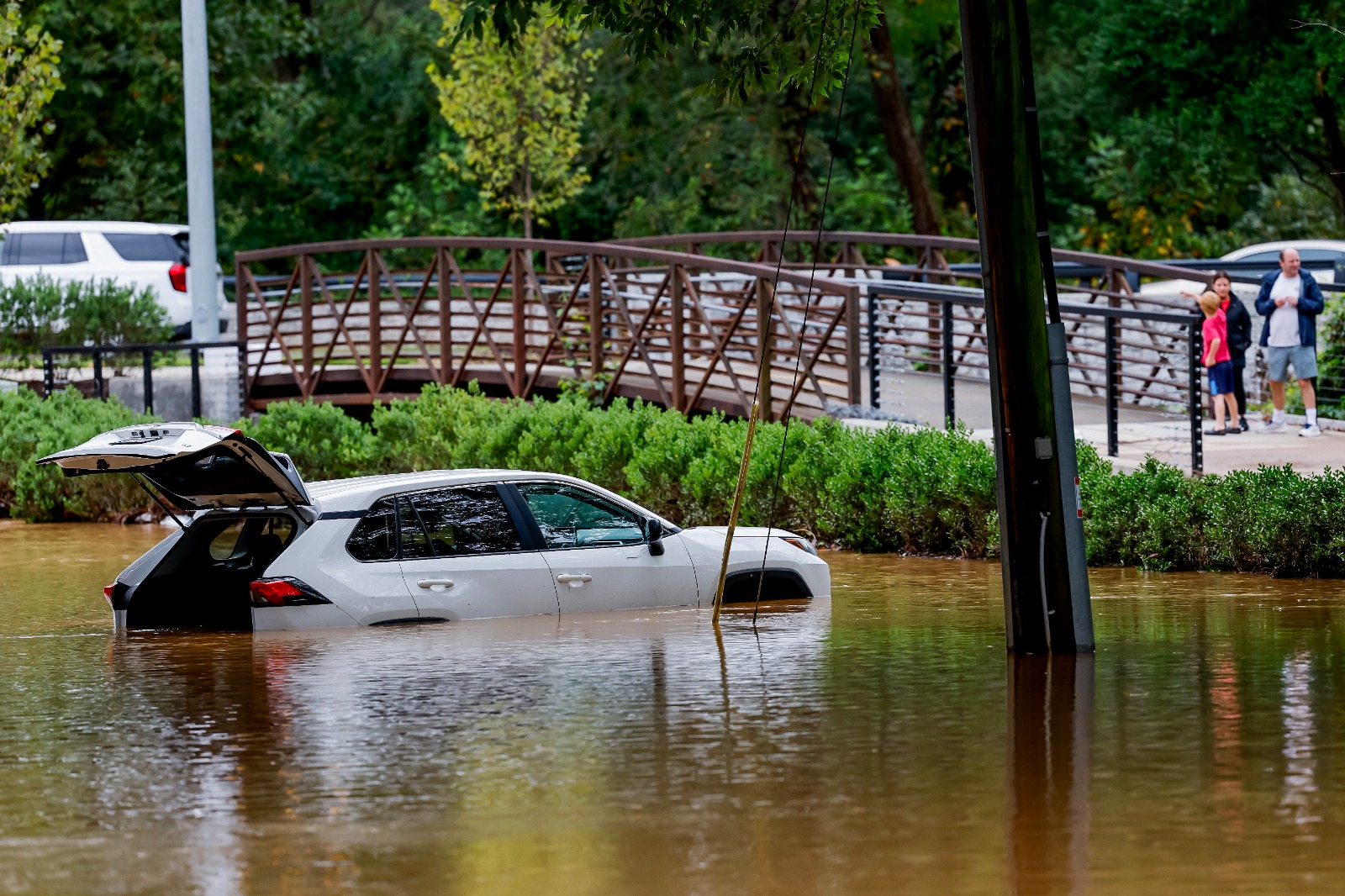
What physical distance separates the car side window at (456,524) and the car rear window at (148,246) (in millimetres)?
21484

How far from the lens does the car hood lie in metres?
11.0

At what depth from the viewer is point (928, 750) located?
8.33 metres

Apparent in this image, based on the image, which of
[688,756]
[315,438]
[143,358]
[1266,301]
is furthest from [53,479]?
[688,756]

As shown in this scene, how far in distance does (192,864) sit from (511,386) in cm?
1802

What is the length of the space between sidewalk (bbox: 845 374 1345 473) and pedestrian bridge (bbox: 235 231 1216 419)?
412 mm

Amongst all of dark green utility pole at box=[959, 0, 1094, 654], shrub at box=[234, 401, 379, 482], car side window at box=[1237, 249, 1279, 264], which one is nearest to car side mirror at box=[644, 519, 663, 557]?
dark green utility pole at box=[959, 0, 1094, 654]

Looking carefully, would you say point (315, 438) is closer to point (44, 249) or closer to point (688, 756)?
point (44, 249)

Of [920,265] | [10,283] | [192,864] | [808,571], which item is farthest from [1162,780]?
[10,283]

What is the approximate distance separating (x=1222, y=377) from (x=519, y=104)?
18.6 meters

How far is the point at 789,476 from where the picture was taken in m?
17.2

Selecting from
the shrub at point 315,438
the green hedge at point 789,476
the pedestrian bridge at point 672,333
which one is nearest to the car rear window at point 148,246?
the pedestrian bridge at point 672,333

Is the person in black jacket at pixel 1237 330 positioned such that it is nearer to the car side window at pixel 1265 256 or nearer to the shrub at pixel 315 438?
the shrub at pixel 315 438

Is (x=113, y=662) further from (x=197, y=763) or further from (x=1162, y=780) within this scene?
(x=1162, y=780)

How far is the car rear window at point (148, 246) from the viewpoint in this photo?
32.6 metres
